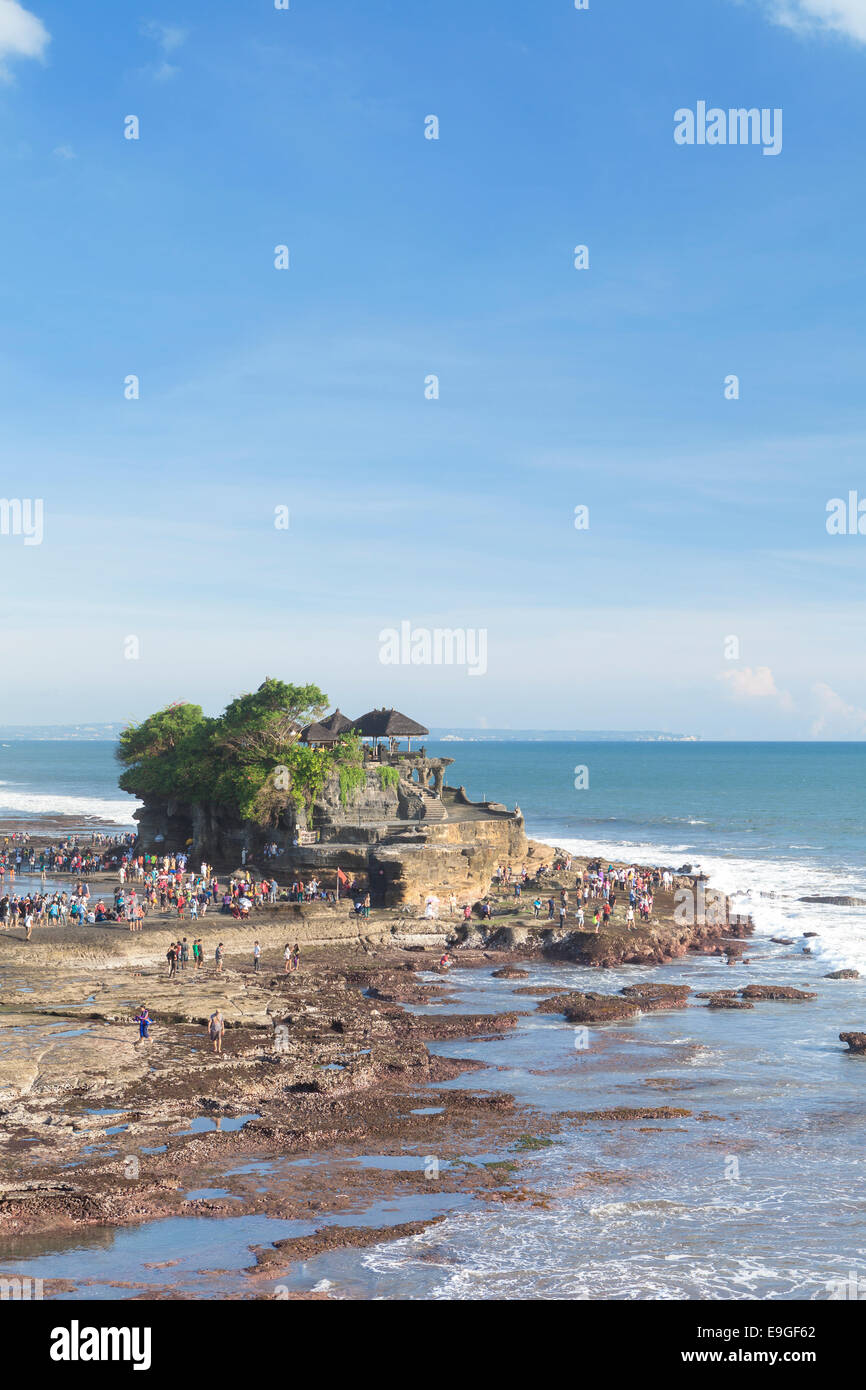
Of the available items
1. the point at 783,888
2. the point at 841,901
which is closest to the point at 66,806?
the point at 783,888

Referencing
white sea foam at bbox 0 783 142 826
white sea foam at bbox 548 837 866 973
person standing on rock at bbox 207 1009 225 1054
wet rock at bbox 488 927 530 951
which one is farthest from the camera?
white sea foam at bbox 0 783 142 826

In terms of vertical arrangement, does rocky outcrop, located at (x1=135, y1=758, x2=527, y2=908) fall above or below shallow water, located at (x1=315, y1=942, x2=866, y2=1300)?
above

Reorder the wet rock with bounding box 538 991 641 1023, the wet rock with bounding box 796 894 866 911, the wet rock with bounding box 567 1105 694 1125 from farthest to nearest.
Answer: the wet rock with bounding box 796 894 866 911
the wet rock with bounding box 538 991 641 1023
the wet rock with bounding box 567 1105 694 1125

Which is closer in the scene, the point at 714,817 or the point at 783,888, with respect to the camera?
the point at 783,888

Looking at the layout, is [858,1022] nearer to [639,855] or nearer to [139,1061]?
[139,1061]

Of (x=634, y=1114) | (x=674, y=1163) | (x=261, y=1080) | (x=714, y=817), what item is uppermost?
(x=261, y=1080)

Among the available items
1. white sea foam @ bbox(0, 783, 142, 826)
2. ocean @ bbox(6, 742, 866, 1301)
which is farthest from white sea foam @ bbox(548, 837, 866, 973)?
white sea foam @ bbox(0, 783, 142, 826)

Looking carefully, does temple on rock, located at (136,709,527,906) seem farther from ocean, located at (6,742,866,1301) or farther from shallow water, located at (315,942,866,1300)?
shallow water, located at (315,942,866,1300)

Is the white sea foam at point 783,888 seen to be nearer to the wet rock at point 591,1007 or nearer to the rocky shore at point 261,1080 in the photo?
the rocky shore at point 261,1080

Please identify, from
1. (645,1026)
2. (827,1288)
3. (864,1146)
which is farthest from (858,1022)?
(827,1288)

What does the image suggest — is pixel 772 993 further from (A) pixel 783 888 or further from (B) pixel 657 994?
(A) pixel 783 888

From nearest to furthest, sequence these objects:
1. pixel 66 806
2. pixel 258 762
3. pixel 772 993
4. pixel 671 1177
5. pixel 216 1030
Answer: pixel 671 1177, pixel 216 1030, pixel 772 993, pixel 258 762, pixel 66 806
